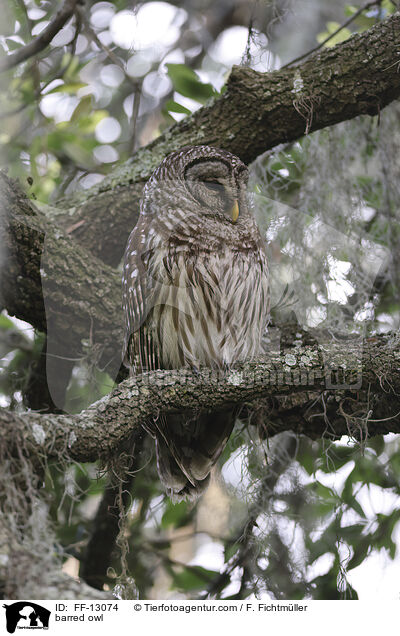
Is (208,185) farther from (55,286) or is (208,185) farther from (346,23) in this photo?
(346,23)

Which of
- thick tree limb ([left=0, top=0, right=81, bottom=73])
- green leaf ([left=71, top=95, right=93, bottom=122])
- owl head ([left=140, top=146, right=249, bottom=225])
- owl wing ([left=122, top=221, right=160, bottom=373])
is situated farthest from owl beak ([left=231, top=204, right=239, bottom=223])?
thick tree limb ([left=0, top=0, right=81, bottom=73])

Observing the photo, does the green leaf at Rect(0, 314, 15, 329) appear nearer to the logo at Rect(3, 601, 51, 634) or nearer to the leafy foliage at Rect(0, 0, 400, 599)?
the leafy foliage at Rect(0, 0, 400, 599)

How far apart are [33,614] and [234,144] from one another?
1.34 metres

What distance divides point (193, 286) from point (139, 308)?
0.49 ft

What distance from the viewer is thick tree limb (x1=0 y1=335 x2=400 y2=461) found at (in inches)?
42.4

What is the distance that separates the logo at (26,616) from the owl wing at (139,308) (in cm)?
61

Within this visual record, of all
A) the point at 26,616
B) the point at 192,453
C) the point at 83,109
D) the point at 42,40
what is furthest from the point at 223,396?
the point at 42,40

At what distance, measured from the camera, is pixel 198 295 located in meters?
1.53

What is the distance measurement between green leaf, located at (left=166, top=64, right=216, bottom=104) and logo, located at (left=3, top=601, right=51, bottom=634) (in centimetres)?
146

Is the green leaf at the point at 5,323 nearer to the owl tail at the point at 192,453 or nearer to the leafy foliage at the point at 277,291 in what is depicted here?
the leafy foliage at the point at 277,291

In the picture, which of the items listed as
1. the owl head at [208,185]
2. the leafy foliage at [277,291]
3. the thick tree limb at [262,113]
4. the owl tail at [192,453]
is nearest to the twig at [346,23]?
the leafy foliage at [277,291]

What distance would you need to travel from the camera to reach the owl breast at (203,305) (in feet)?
4.96

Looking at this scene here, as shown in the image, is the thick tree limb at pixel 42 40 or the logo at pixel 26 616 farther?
the thick tree limb at pixel 42 40

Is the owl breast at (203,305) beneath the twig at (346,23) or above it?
beneath
